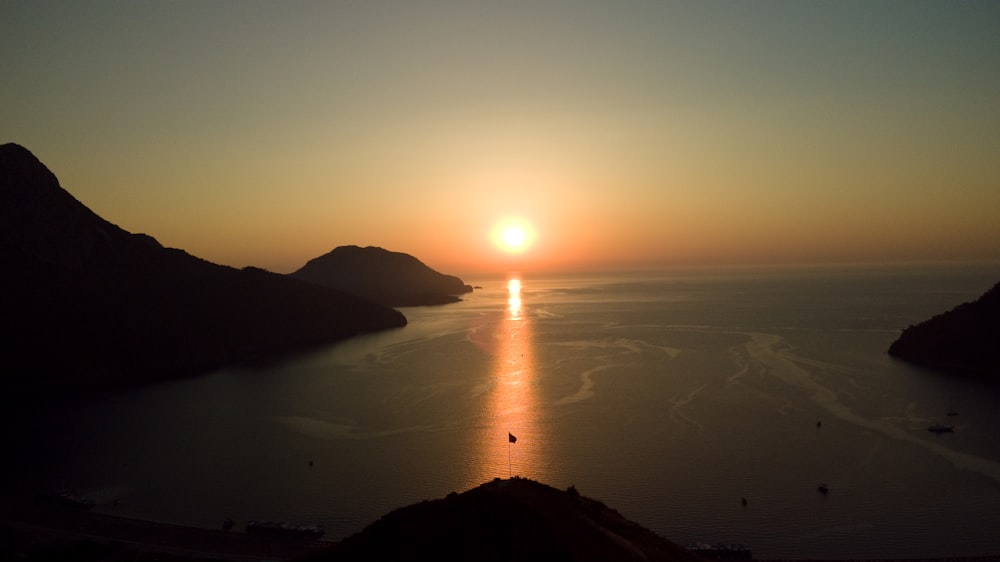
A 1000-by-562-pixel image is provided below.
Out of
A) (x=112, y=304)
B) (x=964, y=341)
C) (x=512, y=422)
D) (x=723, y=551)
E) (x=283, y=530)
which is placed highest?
(x=112, y=304)

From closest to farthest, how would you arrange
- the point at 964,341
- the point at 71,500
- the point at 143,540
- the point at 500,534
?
the point at 500,534 < the point at 143,540 < the point at 71,500 < the point at 964,341

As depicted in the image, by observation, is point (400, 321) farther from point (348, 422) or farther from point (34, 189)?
point (348, 422)

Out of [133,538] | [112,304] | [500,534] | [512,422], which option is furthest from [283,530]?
[112,304]

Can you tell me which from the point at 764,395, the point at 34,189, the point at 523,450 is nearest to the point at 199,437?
the point at 523,450

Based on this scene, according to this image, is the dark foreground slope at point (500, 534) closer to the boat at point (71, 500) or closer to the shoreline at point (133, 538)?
the shoreline at point (133, 538)

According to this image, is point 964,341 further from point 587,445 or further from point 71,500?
point 71,500

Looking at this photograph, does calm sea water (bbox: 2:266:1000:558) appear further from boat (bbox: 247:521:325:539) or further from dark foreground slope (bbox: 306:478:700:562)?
dark foreground slope (bbox: 306:478:700:562)
